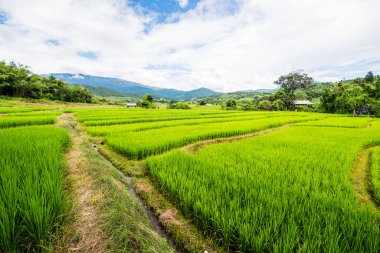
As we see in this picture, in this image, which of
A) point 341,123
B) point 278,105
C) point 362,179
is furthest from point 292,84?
point 362,179

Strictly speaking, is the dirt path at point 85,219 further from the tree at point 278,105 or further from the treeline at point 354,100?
the tree at point 278,105

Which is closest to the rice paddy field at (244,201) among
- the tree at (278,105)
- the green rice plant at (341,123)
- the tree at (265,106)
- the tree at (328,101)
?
the green rice plant at (341,123)

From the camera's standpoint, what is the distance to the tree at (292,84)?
170ft

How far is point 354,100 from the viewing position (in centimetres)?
2939

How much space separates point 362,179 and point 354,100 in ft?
110

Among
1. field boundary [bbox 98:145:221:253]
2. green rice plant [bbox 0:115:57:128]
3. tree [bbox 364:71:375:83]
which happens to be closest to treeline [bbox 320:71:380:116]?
tree [bbox 364:71:375:83]

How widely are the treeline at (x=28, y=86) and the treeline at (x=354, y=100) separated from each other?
190 feet

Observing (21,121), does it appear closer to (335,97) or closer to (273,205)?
(273,205)

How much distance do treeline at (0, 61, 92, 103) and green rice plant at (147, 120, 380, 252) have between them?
4253cm

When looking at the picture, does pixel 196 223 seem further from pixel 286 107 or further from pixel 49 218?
pixel 286 107

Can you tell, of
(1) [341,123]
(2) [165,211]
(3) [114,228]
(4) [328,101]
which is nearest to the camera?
(3) [114,228]

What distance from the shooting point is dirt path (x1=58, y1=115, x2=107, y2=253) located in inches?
80.3

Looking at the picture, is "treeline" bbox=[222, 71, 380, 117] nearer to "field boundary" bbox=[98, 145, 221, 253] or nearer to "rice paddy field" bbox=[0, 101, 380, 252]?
"rice paddy field" bbox=[0, 101, 380, 252]

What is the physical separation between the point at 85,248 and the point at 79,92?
56333mm
